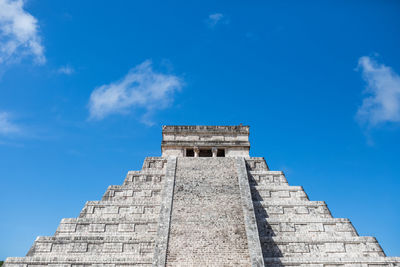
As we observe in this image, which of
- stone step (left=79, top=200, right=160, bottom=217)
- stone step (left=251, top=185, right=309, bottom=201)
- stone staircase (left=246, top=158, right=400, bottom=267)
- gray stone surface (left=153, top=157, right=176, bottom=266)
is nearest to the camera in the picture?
gray stone surface (left=153, top=157, right=176, bottom=266)

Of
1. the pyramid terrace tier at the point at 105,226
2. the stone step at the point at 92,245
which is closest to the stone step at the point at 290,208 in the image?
the pyramid terrace tier at the point at 105,226

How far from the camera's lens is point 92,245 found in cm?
1039

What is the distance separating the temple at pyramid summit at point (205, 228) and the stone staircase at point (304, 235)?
Answer: 0.10 feet

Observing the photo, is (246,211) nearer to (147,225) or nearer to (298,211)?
(298,211)

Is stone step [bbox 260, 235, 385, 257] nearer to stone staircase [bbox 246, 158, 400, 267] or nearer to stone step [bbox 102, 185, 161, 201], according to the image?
stone staircase [bbox 246, 158, 400, 267]

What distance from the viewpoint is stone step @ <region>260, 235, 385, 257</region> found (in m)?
10.4

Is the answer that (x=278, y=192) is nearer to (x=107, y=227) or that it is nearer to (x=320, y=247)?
(x=320, y=247)

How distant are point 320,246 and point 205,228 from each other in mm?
3755

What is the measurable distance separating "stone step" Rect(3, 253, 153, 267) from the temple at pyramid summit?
0.03 meters

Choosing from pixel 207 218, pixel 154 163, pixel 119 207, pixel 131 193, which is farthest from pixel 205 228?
pixel 154 163

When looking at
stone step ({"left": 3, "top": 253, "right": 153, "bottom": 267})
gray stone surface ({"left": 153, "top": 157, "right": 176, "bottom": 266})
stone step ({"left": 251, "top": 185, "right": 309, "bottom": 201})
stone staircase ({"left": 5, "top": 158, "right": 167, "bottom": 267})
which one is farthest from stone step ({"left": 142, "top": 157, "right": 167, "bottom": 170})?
stone step ({"left": 3, "top": 253, "right": 153, "bottom": 267})

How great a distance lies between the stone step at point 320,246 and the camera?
10383 mm

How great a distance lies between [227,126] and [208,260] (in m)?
9.06

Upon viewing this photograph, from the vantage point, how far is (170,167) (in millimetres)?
13797
